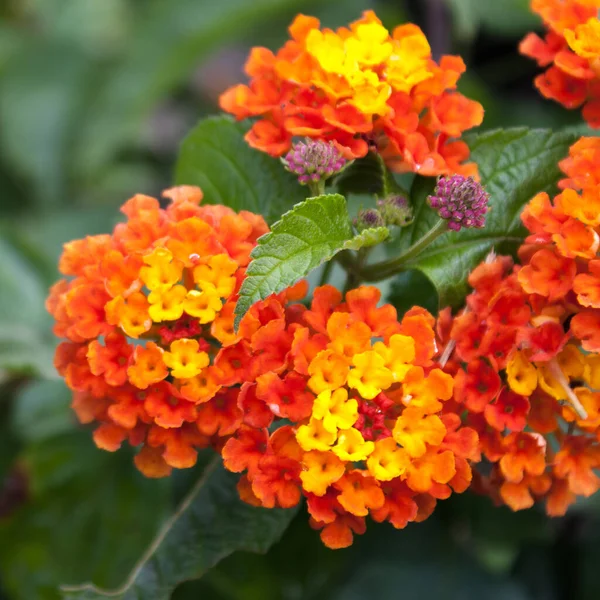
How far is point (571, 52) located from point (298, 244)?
40cm

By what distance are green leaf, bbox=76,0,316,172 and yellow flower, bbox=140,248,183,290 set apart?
116cm

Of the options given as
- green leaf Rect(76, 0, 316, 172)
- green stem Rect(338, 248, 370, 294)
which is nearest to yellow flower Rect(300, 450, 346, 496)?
green stem Rect(338, 248, 370, 294)

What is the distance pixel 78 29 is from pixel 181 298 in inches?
74.7

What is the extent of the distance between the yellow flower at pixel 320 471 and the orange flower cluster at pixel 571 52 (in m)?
0.47

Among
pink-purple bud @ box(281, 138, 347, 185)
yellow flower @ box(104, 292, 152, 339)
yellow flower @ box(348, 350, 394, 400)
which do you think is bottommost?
yellow flower @ box(348, 350, 394, 400)

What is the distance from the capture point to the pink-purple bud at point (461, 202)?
2.69 ft

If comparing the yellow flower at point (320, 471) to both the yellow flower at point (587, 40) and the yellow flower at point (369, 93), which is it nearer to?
the yellow flower at point (369, 93)

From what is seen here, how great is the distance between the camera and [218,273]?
852mm

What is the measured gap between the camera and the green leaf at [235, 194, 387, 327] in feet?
2.51

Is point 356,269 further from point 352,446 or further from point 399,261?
point 352,446

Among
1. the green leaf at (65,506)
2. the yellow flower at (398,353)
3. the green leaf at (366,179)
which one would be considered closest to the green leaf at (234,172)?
the green leaf at (366,179)

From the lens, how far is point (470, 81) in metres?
1.88

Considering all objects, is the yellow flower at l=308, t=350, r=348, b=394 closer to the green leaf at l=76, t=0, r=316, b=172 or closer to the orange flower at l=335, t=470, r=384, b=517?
the orange flower at l=335, t=470, r=384, b=517

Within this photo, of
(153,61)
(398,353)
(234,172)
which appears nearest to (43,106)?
(153,61)
